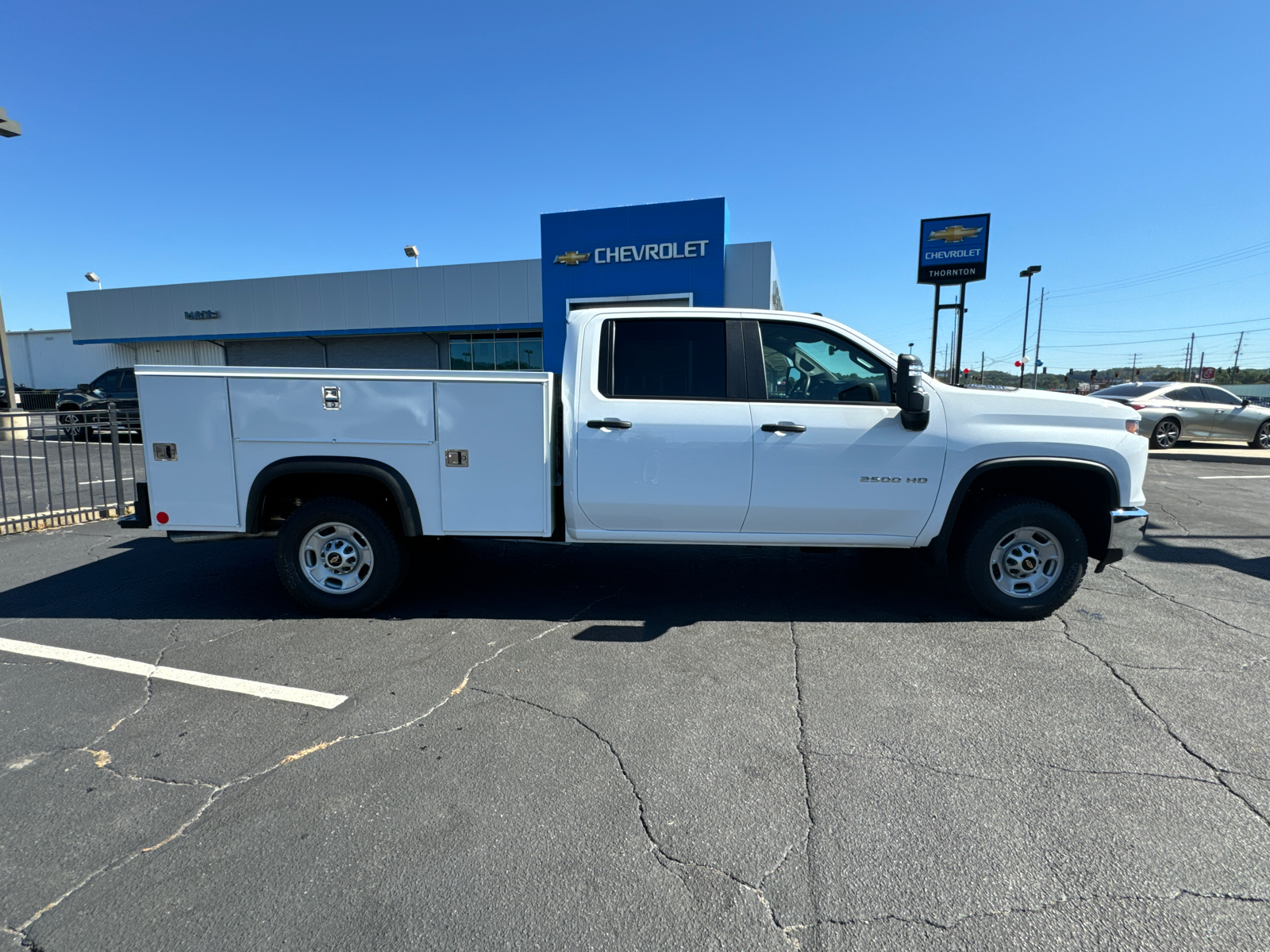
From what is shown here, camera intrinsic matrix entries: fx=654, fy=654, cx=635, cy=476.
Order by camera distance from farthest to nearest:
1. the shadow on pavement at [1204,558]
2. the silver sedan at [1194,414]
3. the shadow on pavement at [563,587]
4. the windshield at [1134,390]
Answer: the windshield at [1134,390]
the silver sedan at [1194,414]
the shadow on pavement at [1204,558]
the shadow on pavement at [563,587]

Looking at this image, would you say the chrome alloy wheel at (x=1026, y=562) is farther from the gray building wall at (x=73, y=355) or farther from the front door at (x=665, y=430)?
the gray building wall at (x=73, y=355)

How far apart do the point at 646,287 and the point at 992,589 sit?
483 inches

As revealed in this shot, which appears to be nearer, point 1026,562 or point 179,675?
point 179,675

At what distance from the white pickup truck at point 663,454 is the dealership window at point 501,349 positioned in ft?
63.3

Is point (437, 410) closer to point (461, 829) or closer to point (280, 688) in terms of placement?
point (280, 688)

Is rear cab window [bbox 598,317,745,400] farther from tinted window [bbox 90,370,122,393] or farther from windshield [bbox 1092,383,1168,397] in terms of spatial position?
tinted window [bbox 90,370,122,393]

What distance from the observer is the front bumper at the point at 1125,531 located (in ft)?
14.3

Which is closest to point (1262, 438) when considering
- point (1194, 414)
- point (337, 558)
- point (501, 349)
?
point (1194, 414)

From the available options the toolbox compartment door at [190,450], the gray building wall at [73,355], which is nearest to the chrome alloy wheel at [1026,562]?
the toolbox compartment door at [190,450]

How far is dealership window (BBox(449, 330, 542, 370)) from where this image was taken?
2378 centimetres

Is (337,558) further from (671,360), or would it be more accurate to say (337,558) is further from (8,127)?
(8,127)

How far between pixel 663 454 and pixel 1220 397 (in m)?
17.0

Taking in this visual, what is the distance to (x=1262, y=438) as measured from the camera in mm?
15305

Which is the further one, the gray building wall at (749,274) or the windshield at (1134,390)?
the gray building wall at (749,274)
